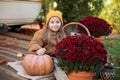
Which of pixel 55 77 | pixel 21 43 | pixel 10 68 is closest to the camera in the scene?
pixel 55 77

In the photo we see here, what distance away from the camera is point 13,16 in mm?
8242

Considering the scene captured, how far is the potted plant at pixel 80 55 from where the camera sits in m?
3.59

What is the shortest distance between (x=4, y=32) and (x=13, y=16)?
0.63 meters

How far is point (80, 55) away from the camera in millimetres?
3580

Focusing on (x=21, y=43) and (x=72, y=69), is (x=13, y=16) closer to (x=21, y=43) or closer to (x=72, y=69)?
(x=21, y=43)

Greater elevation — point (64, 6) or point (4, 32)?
point (64, 6)

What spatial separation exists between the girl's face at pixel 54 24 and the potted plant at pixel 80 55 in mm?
690

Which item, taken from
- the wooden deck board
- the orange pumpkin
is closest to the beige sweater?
the orange pumpkin

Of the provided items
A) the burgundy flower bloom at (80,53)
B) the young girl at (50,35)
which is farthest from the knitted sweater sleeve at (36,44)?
the burgundy flower bloom at (80,53)

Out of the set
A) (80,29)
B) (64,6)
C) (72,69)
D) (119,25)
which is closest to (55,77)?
(72,69)

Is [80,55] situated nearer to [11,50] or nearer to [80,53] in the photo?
[80,53]

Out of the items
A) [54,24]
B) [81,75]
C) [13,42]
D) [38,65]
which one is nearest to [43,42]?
[54,24]

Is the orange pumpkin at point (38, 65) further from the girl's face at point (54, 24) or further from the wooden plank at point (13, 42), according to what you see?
the wooden plank at point (13, 42)

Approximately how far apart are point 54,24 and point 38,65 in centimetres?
72
